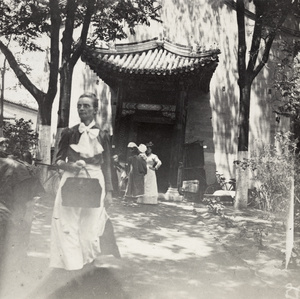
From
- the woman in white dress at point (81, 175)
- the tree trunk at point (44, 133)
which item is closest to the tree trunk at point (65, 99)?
the tree trunk at point (44, 133)

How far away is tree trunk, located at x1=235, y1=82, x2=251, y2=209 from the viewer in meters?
8.77

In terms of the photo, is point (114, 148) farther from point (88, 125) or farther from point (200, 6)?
point (88, 125)

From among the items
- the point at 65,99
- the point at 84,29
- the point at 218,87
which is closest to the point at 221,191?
the point at 218,87

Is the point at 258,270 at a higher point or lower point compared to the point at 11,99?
lower

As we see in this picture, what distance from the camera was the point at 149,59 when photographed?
1102cm

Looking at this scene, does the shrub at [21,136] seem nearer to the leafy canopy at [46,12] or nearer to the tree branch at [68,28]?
the tree branch at [68,28]

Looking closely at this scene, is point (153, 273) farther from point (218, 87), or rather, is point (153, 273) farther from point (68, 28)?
point (218, 87)

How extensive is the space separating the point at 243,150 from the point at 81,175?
21.4ft

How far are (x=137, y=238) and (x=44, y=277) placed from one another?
6.45 ft

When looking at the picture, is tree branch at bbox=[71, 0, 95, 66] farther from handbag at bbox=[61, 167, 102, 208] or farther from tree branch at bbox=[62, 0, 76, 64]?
handbag at bbox=[61, 167, 102, 208]

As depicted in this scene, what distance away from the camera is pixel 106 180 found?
3.53 meters

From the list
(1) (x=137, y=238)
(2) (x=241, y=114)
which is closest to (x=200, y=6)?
(2) (x=241, y=114)

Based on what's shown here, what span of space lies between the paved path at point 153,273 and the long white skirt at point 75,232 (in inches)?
4.8

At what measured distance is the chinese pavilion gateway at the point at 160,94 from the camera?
10.2 metres
